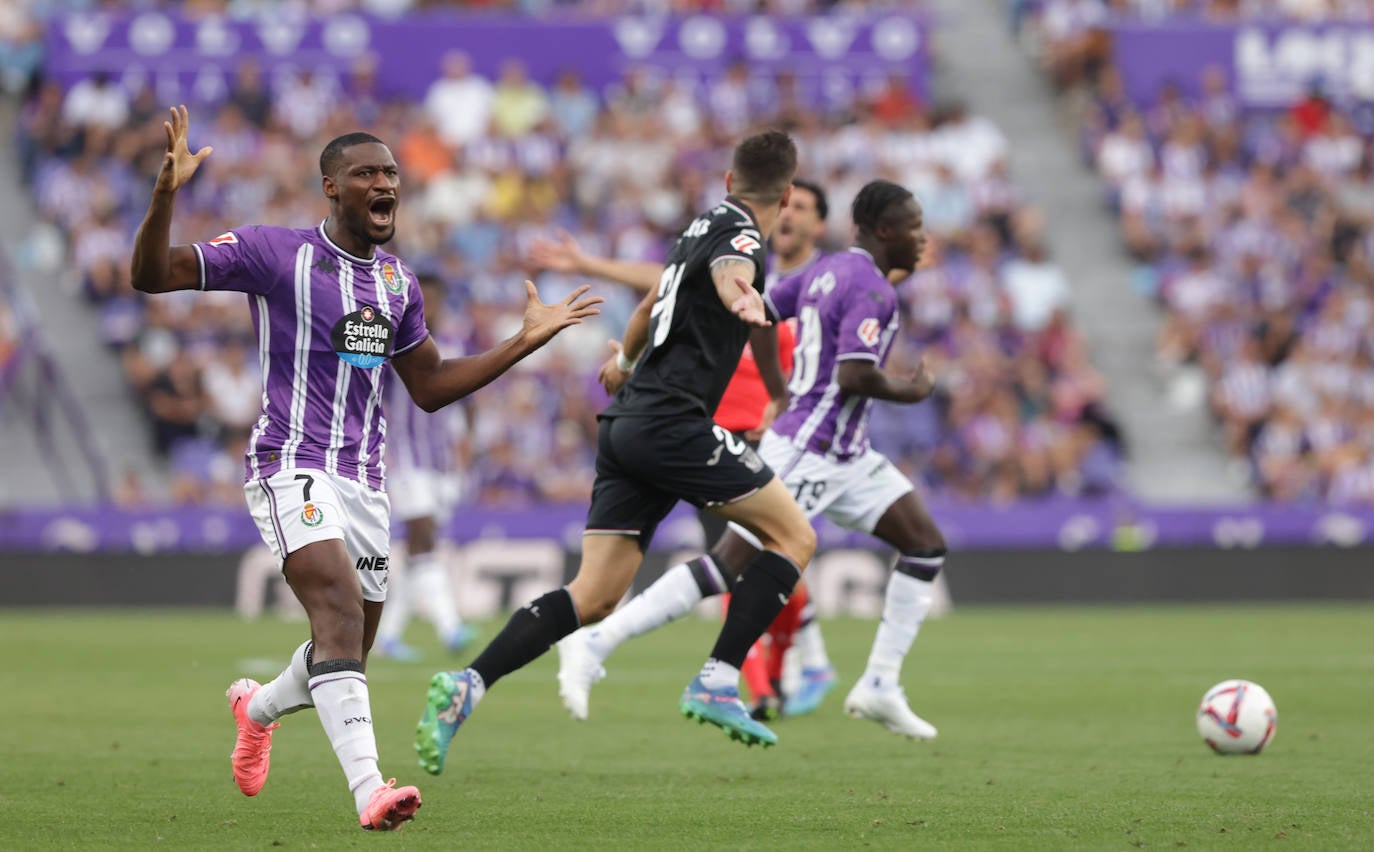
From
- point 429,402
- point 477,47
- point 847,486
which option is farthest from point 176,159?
point 477,47

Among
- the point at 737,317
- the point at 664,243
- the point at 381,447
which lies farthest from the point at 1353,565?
the point at 381,447

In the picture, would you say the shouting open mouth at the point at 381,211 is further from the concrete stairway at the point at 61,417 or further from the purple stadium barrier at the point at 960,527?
the concrete stairway at the point at 61,417

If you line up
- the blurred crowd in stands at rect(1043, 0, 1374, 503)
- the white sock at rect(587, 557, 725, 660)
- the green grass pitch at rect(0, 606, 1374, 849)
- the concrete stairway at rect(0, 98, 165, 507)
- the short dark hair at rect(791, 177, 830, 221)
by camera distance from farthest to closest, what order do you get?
the blurred crowd in stands at rect(1043, 0, 1374, 503) < the concrete stairway at rect(0, 98, 165, 507) < the short dark hair at rect(791, 177, 830, 221) < the white sock at rect(587, 557, 725, 660) < the green grass pitch at rect(0, 606, 1374, 849)

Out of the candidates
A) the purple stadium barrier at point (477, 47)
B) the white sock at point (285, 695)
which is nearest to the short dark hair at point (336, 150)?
the white sock at point (285, 695)

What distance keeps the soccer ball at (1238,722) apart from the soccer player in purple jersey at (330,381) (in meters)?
3.51

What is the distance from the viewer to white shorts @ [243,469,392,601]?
6375mm

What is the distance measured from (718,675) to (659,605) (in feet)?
4.15

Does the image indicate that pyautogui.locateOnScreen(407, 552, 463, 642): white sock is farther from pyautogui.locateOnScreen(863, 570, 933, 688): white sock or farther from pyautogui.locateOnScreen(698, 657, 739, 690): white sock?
pyautogui.locateOnScreen(698, 657, 739, 690): white sock

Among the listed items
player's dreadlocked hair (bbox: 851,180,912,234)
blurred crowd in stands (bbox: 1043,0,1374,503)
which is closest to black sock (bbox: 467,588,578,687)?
player's dreadlocked hair (bbox: 851,180,912,234)

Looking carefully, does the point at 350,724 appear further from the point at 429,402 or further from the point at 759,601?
the point at 759,601

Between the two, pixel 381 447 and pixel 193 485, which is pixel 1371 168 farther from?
pixel 381 447

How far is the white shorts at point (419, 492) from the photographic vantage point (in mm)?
13859

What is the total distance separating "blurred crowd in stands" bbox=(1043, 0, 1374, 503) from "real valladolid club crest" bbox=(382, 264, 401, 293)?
1636cm

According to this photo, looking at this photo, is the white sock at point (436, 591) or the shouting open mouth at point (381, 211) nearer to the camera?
the shouting open mouth at point (381, 211)
